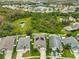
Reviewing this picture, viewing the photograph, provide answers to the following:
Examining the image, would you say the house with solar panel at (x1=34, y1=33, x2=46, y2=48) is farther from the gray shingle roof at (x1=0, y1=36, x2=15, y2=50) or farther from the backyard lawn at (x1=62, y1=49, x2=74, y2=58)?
the gray shingle roof at (x1=0, y1=36, x2=15, y2=50)

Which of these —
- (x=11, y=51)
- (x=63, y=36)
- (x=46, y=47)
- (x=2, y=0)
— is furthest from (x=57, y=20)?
(x=2, y=0)

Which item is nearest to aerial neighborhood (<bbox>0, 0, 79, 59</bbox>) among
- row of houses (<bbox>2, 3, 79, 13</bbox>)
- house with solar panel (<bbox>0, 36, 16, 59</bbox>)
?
house with solar panel (<bbox>0, 36, 16, 59</bbox>)

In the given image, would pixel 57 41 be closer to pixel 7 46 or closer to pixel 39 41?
pixel 39 41

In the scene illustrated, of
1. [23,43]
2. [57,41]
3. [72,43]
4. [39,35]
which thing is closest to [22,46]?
[23,43]

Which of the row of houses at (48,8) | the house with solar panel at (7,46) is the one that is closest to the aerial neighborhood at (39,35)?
the house with solar panel at (7,46)

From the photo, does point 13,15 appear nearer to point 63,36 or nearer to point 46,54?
point 63,36

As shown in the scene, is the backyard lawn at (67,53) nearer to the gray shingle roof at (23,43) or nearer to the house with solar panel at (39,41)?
the house with solar panel at (39,41)
